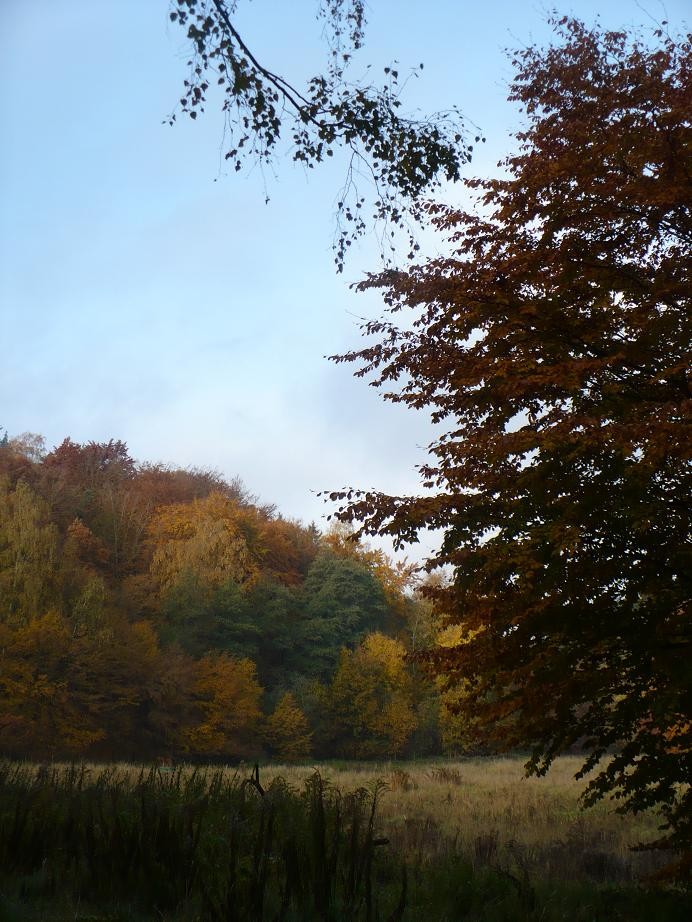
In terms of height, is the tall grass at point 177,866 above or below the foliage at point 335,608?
below

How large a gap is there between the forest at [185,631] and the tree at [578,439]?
62.8 ft

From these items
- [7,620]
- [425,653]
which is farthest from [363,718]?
[425,653]

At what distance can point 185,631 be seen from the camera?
38.3m

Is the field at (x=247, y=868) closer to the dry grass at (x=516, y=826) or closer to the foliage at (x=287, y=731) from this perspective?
the dry grass at (x=516, y=826)

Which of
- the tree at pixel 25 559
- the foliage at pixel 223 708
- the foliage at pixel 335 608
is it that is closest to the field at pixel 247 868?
the tree at pixel 25 559

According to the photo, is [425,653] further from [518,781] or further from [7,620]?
[7,620]

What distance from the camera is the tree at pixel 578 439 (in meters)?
6.61

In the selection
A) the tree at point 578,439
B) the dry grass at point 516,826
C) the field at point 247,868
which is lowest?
the dry grass at point 516,826

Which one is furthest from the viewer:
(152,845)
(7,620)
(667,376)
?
(7,620)

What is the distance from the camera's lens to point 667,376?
6.71 m

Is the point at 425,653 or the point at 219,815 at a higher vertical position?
the point at 425,653

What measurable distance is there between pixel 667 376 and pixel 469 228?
3123mm

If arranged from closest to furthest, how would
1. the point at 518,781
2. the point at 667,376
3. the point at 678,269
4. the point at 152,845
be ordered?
the point at 152,845
the point at 667,376
the point at 678,269
the point at 518,781

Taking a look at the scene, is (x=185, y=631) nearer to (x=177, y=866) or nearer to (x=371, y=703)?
(x=371, y=703)
